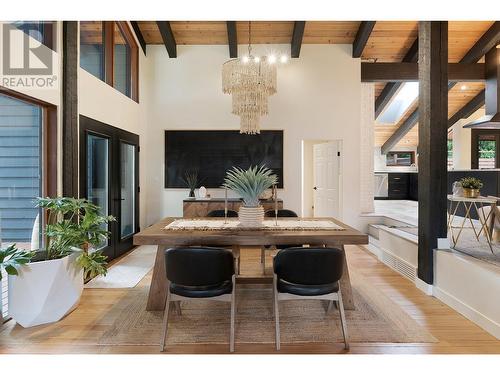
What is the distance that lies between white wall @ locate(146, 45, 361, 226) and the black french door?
0.91 m

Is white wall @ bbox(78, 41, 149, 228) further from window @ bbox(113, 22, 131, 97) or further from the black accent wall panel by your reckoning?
the black accent wall panel

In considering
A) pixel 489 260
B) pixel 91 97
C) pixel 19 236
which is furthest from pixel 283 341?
pixel 91 97

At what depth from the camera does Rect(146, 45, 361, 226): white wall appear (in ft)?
20.8

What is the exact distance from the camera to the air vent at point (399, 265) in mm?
4043

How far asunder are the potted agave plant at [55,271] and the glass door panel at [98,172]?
1381 millimetres

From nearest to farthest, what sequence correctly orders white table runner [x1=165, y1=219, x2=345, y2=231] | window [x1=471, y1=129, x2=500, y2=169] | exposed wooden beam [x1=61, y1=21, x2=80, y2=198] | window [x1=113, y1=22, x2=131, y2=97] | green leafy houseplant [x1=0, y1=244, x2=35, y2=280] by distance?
1. green leafy houseplant [x1=0, y1=244, x2=35, y2=280]
2. white table runner [x1=165, y1=219, x2=345, y2=231]
3. exposed wooden beam [x1=61, y1=21, x2=80, y2=198]
4. window [x1=113, y1=22, x2=131, y2=97]
5. window [x1=471, y1=129, x2=500, y2=169]

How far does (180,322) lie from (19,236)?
175 centimetres

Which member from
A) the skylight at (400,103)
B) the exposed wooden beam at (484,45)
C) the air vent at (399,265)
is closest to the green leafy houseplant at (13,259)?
the air vent at (399,265)

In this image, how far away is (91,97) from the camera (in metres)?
4.35

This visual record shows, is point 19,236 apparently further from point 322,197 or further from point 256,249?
point 322,197

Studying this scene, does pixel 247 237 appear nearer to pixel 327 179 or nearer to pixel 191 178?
pixel 191 178

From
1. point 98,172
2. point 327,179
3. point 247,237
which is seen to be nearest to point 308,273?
point 247,237

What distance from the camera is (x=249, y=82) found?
12.9ft

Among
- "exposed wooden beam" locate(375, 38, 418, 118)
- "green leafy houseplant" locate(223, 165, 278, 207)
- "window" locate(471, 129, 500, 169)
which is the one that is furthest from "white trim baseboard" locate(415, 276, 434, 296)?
"window" locate(471, 129, 500, 169)
